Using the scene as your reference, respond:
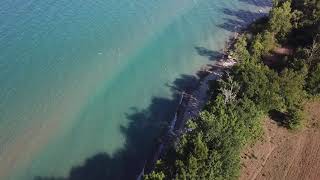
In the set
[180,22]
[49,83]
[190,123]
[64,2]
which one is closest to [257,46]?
[180,22]

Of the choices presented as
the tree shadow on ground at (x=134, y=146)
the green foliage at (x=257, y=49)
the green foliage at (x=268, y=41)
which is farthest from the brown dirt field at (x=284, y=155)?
the green foliage at (x=268, y=41)

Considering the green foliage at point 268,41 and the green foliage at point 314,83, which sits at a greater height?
the green foliage at point 268,41

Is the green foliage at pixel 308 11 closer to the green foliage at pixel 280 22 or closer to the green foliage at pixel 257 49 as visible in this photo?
the green foliage at pixel 280 22

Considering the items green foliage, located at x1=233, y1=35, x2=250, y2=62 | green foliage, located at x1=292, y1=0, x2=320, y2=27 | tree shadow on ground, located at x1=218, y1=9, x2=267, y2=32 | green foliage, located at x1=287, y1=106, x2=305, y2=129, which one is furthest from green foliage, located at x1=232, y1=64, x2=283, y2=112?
tree shadow on ground, located at x1=218, y1=9, x2=267, y2=32

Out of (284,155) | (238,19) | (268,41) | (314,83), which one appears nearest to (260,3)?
(238,19)

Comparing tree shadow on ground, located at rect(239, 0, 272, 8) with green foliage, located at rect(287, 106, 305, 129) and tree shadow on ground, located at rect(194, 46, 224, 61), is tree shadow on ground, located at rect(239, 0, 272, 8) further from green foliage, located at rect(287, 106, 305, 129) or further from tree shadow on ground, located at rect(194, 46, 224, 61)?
green foliage, located at rect(287, 106, 305, 129)
